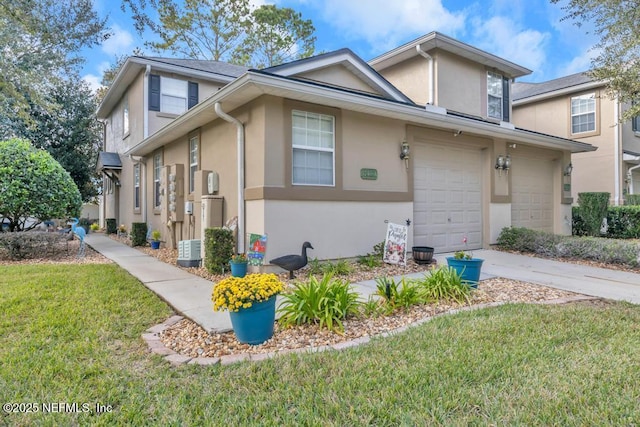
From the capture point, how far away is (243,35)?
2225 cm

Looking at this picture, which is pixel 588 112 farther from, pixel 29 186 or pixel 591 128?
pixel 29 186

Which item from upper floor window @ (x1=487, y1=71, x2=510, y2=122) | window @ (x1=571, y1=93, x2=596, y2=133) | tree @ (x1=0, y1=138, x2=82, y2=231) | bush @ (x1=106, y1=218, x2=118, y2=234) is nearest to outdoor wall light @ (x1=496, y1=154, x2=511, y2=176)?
upper floor window @ (x1=487, y1=71, x2=510, y2=122)

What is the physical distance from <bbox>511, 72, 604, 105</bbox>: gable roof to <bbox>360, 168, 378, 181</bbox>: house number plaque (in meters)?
10.8

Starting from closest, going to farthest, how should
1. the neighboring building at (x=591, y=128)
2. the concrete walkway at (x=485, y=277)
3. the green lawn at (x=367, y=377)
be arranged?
the green lawn at (x=367, y=377), the concrete walkway at (x=485, y=277), the neighboring building at (x=591, y=128)

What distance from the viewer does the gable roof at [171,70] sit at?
11.4 meters

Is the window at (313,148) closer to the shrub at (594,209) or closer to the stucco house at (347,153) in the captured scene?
the stucco house at (347,153)

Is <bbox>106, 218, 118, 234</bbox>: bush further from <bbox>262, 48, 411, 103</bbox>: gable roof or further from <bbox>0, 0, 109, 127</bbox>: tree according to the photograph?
<bbox>262, 48, 411, 103</bbox>: gable roof

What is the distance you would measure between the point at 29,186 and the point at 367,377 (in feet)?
30.3

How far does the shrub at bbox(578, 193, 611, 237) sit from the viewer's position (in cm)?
1041

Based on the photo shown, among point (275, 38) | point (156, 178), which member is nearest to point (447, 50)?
point (156, 178)

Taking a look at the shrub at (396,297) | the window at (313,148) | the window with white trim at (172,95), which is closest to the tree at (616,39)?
the window at (313,148)

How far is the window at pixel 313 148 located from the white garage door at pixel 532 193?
19.3 ft

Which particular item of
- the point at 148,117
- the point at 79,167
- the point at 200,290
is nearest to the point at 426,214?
the point at 200,290

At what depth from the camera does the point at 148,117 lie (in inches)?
458
